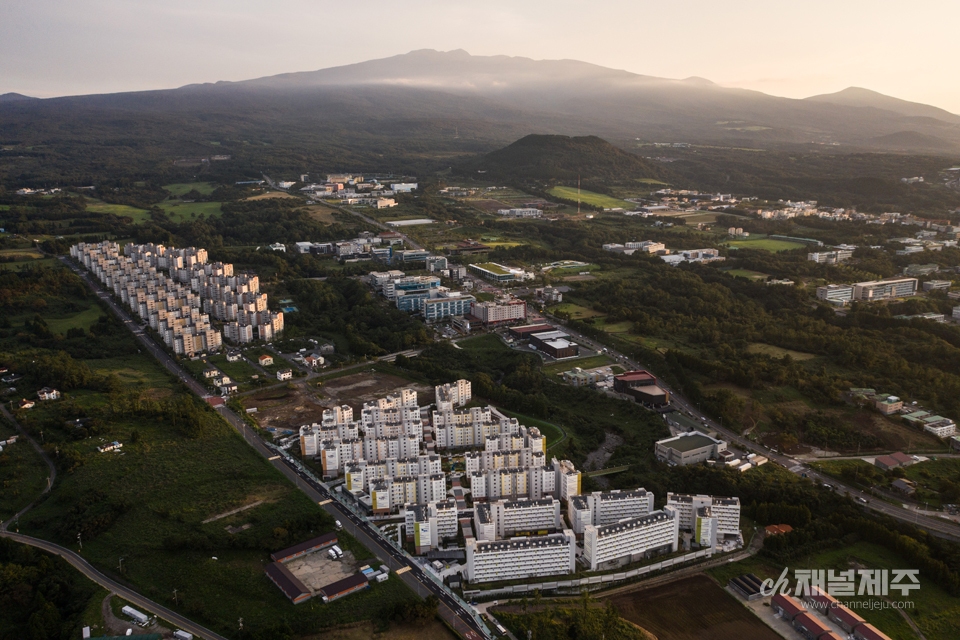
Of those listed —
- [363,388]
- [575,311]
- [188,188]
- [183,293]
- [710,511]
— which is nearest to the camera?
[710,511]

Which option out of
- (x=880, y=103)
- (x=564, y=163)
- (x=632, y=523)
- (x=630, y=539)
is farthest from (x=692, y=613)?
(x=880, y=103)

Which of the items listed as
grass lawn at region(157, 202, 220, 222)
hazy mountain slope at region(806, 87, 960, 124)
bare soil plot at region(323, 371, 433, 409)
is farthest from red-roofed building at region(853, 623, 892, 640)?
hazy mountain slope at region(806, 87, 960, 124)

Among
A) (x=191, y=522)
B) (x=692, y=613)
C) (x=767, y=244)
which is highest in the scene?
(x=767, y=244)

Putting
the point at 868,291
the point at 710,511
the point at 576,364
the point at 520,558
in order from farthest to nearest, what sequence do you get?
the point at 868,291
the point at 576,364
the point at 710,511
the point at 520,558

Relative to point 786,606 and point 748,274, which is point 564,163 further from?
point 786,606

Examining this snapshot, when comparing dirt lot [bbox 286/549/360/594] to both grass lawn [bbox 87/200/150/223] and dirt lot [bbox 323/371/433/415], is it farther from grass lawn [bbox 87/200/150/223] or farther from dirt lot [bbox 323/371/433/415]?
grass lawn [bbox 87/200/150/223]

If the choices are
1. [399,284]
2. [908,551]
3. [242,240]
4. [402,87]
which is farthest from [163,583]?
[402,87]
